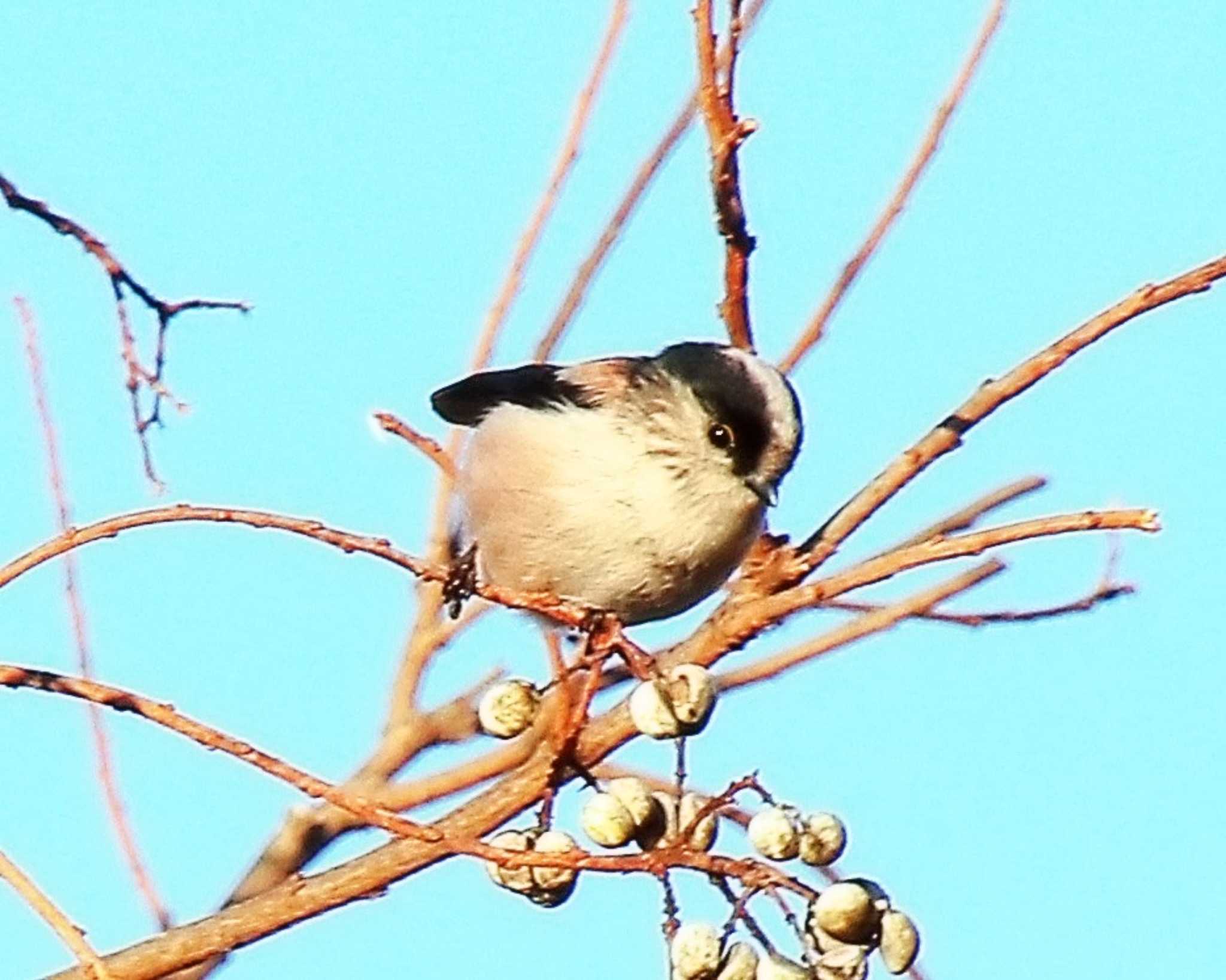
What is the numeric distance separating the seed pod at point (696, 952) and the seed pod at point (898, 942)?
0.12 metres

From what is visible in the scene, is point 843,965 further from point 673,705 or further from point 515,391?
point 515,391

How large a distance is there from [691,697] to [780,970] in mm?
253

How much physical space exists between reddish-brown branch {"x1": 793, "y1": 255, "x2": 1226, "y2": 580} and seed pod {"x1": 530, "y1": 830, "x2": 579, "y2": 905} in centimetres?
34

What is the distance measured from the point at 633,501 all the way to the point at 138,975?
5.70 ft

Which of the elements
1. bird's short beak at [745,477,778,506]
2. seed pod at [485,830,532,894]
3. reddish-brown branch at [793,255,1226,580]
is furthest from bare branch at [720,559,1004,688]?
bird's short beak at [745,477,778,506]

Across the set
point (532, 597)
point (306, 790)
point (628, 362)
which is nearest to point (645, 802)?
point (532, 597)

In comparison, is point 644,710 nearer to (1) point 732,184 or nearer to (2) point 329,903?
(2) point 329,903

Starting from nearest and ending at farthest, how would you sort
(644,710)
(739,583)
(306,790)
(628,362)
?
(306,790)
(644,710)
(739,583)
(628,362)

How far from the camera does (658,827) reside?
5.40 feet

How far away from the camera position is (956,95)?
2.50m

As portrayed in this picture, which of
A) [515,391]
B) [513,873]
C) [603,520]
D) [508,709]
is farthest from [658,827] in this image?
[515,391]

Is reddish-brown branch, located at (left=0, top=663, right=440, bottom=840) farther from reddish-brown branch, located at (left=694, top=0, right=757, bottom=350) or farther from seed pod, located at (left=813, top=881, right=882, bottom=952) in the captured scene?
reddish-brown branch, located at (left=694, top=0, right=757, bottom=350)

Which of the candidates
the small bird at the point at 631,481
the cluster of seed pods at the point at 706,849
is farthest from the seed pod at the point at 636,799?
the small bird at the point at 631,481

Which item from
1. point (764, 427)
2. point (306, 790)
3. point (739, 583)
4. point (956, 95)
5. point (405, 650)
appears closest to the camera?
point (306, 790)
